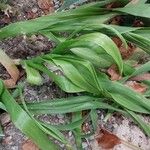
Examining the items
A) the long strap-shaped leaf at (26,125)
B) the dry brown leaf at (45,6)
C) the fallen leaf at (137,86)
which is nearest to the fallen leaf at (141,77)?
the fallen leaf at (137,86)

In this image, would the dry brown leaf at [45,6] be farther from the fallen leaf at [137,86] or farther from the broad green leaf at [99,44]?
the fallen leaf at [137,86]

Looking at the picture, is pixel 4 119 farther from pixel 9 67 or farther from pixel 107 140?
pixel 107 140

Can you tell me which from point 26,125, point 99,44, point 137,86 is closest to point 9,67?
point 26,125

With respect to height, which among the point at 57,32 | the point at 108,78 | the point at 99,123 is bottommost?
the point at 99,123

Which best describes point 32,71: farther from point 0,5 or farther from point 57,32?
point 0,5

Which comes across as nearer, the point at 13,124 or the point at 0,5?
→ the point at 13,124

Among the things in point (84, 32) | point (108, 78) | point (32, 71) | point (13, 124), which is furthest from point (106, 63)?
point (13, 124)

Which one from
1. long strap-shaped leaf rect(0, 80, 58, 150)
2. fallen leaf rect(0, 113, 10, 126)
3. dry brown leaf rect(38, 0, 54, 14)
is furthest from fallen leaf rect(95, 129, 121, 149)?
dry brown leaf rect(38, 0, 54, 14)
